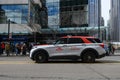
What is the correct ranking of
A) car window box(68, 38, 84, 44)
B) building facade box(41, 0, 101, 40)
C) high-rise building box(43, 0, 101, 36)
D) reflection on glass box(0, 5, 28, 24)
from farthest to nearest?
high-rise building box(43, 0, 101, 36)
building facade box(41, 0, 101, 40)
reflection on glass box(0, 5, 28, 24)
car window box(68, 38, 84, 44)

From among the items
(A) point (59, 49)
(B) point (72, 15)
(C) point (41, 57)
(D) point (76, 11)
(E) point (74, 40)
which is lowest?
(C) point (41, 57)

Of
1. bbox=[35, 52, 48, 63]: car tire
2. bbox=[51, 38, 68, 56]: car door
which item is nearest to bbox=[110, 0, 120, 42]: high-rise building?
bbox=[51, 38, 68, 56]: car door

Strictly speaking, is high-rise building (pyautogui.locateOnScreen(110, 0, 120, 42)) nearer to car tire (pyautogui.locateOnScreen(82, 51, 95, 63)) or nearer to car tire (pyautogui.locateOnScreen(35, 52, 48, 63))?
car tire (pyautogui.locateOnScreen(82, 51, 95, 63))

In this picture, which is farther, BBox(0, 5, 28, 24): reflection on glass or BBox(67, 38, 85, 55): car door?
BBox(0, 5, 28, 24): reflection on glass

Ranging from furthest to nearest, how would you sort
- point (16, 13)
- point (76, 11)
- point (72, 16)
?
point (76, 11)
point (72, 16)
point (16, 13)

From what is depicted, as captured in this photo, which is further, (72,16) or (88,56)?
(72,16)

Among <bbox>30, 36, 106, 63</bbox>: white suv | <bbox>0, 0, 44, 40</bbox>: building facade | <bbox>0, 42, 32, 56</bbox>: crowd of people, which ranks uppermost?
<bbox>0, 0, 44, 40</bbox>: building facade

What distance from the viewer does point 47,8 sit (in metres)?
85.7
